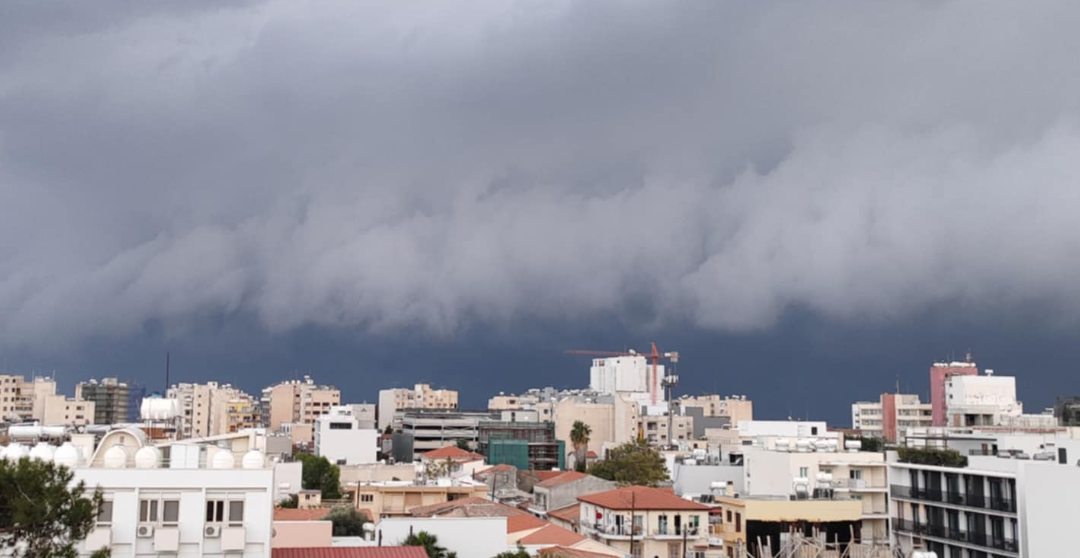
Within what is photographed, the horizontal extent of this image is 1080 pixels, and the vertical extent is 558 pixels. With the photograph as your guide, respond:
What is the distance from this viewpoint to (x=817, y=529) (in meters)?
68.6

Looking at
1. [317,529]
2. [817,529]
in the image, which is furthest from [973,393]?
[317,529]

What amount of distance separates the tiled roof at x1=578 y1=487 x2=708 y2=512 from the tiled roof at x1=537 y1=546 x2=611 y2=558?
13918 mm

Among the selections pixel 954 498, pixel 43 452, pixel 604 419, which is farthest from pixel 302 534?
pixel 604 419

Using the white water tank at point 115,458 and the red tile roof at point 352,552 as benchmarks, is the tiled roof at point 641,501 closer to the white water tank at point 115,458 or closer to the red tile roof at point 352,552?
the red tile roof at point 352,552

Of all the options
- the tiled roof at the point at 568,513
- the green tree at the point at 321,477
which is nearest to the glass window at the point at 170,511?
the tiled roof at the point at 568,513

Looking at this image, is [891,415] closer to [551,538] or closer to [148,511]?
[551,538]

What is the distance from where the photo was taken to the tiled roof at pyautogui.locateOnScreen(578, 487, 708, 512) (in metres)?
64.1

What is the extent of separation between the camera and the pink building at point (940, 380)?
513 feet

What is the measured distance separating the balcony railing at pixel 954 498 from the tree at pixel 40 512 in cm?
5376

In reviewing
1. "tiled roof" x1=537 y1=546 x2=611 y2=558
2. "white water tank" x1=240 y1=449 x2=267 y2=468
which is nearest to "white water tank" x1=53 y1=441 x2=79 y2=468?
"white water tank" x1=240 y1=449 x2=267 y2=468

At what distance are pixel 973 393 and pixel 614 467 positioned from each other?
58580 mm

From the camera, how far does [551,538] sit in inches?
2045

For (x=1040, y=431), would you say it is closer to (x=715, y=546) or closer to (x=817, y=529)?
(x=817, y=529)

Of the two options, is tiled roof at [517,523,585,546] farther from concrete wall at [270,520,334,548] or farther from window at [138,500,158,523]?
window at [138,500,158,523]
